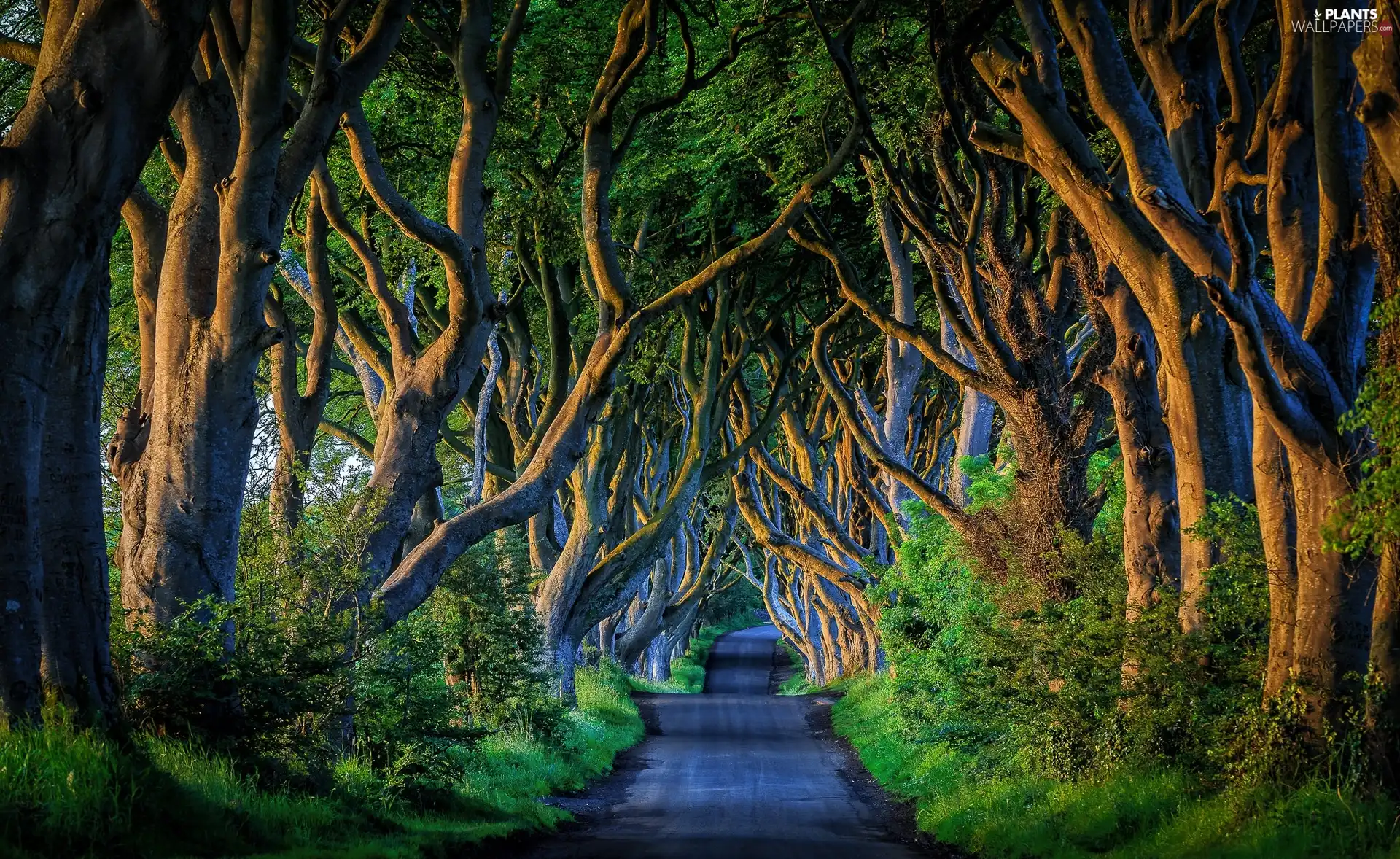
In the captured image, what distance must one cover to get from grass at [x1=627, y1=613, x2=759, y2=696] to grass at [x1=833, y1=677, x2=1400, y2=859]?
930 inches

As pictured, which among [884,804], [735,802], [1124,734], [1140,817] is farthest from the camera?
[884,804]

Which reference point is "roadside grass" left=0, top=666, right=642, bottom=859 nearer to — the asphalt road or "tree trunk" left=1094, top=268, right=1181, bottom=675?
the asphalt road

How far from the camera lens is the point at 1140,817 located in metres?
9.92

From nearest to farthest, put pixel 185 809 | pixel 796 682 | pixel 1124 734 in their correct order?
pixel 185 809
pixel 1124 734
pixel 796 682

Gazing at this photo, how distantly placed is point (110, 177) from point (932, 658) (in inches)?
455

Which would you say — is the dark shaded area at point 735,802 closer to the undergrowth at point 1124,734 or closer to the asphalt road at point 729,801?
the asphalt road at point 729,801

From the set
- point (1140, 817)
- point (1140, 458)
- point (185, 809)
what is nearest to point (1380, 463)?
point (1140, 817)

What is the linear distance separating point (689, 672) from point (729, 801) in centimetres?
4125

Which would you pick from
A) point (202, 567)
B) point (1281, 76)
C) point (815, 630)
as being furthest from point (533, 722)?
point (815, 630)

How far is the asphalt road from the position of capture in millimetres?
11836

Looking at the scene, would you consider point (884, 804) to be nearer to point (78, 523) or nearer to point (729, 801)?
point (729, 801)

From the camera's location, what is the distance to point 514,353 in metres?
23.6

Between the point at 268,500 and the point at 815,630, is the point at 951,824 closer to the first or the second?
the point at 268,500

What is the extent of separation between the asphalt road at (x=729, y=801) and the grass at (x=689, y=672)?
10.7m
